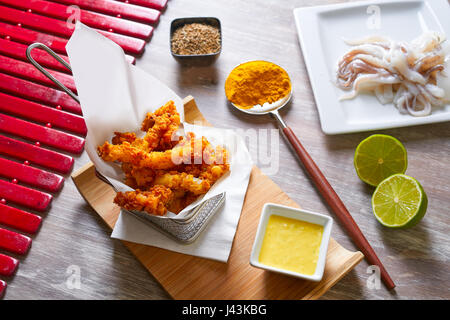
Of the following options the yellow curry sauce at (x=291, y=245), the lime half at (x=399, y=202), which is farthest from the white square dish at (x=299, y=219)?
the lime half at (x=399, y=202)

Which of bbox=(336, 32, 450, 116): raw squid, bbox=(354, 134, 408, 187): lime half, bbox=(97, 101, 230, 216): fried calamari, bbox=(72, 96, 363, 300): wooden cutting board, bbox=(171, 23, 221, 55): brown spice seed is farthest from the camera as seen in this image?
bbox=(171, 23, 221, 55): brown spice seed

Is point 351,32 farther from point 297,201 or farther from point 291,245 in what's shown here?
point 291,245

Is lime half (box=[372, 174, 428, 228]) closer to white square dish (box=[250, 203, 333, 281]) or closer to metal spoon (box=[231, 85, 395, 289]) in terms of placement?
metal spoon (box=[231, 85, 395, 289])

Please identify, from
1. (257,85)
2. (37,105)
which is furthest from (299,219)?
(37,105)

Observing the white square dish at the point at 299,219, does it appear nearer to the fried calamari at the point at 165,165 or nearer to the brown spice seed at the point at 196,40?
the fried calamari at the point at 165,165

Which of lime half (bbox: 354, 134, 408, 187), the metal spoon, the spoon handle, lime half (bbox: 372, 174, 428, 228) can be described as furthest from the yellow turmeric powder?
lime half (bbox: 372, 174, 428, 228)

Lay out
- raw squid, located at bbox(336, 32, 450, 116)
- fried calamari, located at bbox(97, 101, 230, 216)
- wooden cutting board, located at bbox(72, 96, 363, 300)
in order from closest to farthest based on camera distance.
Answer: fried calamari, located at bbox(97, 101, 230, 216) → wooden cutting board, located at bbox(72, 96, 363, 300) → raw squid, located at bbox(336, 32, 450, 116)
